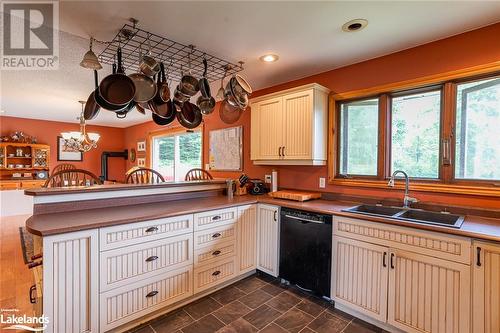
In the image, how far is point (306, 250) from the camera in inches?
86.4

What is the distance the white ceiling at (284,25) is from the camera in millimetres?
1567

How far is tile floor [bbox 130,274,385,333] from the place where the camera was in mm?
1802

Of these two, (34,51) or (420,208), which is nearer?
(420,208)

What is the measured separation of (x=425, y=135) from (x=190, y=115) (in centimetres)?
226

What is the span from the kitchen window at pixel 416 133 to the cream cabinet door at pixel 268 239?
4.09 ft

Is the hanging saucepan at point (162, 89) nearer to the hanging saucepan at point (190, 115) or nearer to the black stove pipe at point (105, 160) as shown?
the hanging saucepan at point (190, 115)

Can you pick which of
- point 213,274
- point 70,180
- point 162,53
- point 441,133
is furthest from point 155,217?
point 441,133

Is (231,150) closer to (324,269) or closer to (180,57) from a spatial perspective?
(180,57)

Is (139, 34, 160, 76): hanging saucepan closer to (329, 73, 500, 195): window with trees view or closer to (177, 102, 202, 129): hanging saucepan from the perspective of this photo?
(177, 102, 202, 129): hanging saucepan

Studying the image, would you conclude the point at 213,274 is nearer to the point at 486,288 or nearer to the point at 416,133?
the point at 486,288

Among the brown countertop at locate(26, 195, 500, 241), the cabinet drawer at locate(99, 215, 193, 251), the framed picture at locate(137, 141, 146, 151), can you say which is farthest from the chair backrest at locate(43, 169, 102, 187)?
the framed picture at locate(137, 141, 146, 151)

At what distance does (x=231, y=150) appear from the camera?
12.2 feet

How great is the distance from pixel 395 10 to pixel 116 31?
201cm

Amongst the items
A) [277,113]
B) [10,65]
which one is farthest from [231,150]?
Answer: [10,65]
